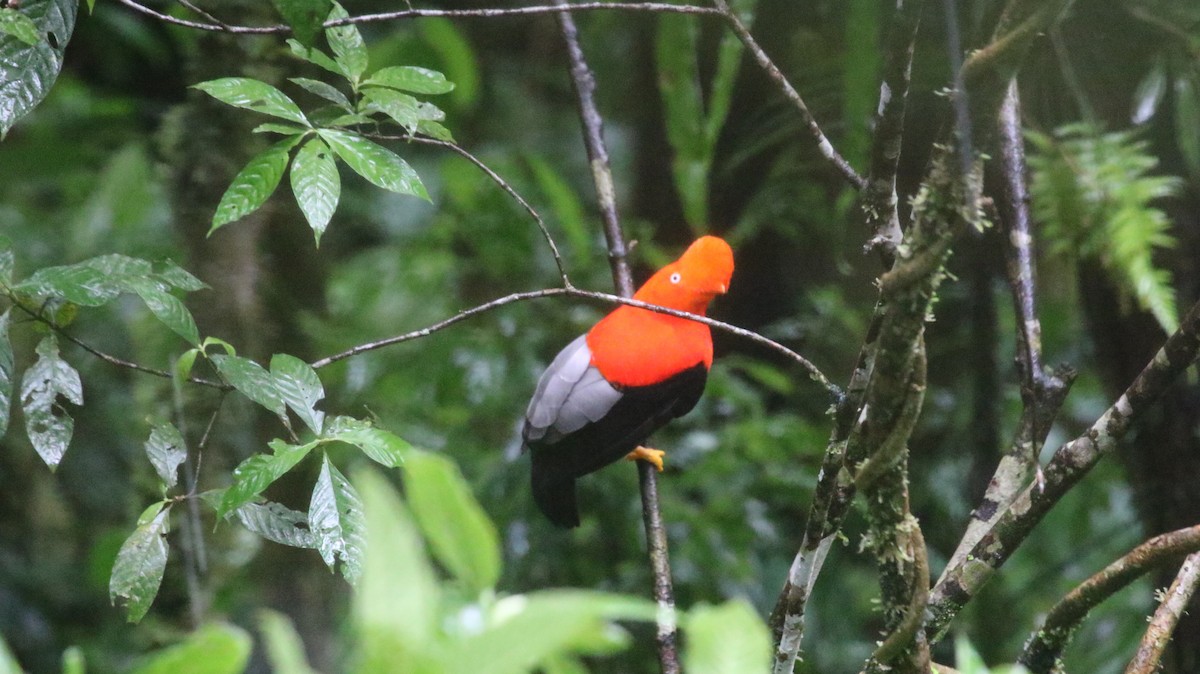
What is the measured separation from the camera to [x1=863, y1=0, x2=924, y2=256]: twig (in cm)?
94

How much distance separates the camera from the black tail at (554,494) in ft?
7.28

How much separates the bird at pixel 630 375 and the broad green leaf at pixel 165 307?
3.31 feet

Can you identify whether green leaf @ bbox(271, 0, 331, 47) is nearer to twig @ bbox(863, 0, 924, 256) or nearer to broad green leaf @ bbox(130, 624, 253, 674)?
twig @ bbox(863, 0, 924, 256)

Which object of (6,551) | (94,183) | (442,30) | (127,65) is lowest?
(6,551)

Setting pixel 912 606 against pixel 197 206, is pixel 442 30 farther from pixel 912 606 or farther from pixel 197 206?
pixel 912 606

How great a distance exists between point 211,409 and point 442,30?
5.66 feet

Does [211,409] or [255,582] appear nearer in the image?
[211,409]

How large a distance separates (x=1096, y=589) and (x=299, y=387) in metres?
0.83

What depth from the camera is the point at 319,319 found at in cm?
276

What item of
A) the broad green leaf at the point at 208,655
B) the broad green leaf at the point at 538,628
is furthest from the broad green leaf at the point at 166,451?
the broad green leaf at the point at 538,628

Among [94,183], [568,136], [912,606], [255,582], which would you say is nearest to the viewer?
[912,606]

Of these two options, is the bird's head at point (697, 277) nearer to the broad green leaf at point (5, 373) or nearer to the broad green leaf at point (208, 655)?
the broad green leaf at point (5, 373)

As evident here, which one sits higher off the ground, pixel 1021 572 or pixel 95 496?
pixel 1021 572

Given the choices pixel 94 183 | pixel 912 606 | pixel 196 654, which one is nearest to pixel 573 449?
pixel 912 606
